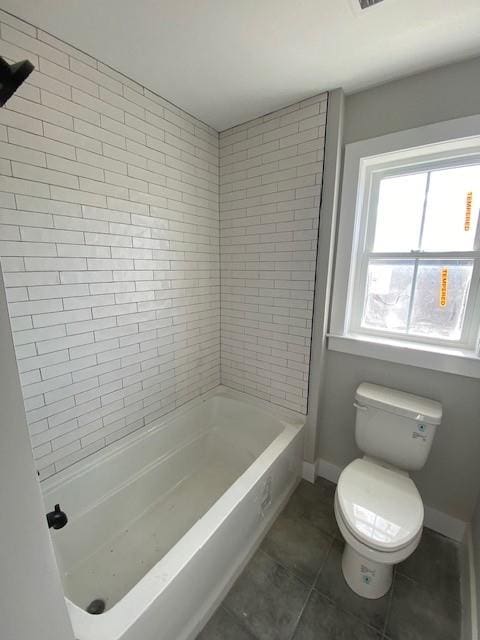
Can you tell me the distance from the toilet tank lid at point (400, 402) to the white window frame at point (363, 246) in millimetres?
187

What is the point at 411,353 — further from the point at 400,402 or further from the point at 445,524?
the point at 445,524

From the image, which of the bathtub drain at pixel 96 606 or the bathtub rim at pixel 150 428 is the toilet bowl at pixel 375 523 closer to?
the bathtub rim at pixel 150 428

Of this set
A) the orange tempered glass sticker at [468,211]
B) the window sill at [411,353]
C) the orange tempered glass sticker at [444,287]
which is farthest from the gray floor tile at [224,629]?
the orange tempered glass sticker at [468,211]

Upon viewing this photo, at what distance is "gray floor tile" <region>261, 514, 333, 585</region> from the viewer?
4.45 ft

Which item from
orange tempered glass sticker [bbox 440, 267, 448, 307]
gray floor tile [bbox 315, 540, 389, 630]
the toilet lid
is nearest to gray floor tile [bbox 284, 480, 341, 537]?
gray floor tile [bbox 315, 540, 389, 630]

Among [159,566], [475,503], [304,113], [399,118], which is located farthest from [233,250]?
[475,503]

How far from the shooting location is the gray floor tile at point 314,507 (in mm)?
1577

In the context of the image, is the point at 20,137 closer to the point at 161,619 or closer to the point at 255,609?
the point at 161,619

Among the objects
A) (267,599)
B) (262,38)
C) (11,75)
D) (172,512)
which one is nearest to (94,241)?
(11,75)

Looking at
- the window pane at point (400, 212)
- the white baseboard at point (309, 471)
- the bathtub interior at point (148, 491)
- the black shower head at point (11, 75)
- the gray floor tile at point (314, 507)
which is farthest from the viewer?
the white baseboard at point (309, 471)

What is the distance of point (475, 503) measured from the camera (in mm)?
1418

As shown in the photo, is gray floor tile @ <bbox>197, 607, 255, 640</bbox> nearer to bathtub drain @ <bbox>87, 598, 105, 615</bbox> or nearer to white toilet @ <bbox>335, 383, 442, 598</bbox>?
bathtub drain @ <bbox>87, 598, 105, 615</bbox>

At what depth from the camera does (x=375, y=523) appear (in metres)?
1.14

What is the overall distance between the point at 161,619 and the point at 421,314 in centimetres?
179
